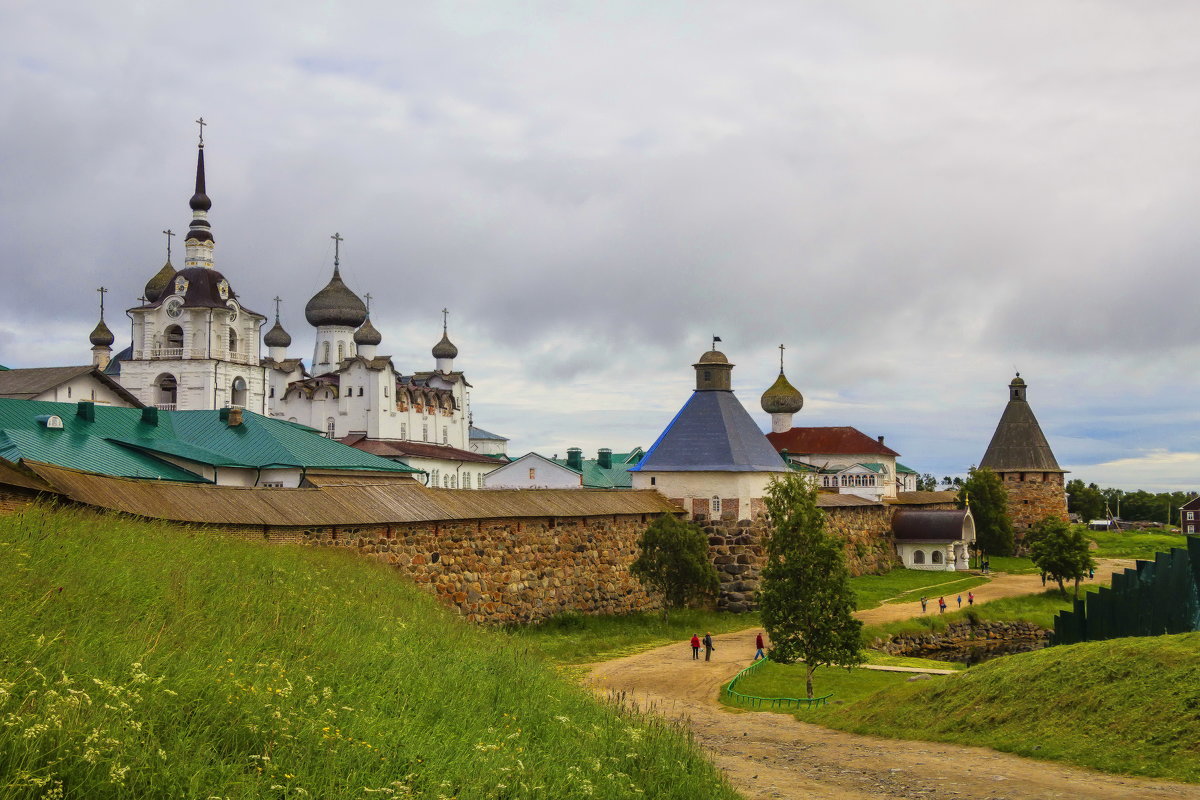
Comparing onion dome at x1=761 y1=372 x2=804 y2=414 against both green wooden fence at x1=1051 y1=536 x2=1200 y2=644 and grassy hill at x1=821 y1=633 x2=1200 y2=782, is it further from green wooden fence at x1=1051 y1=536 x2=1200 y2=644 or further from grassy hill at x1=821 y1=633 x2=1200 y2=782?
grassy hill at x1=821 y1=633 x2=1200 y2=782

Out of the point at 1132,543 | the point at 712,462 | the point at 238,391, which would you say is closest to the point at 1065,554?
the point at 712,462

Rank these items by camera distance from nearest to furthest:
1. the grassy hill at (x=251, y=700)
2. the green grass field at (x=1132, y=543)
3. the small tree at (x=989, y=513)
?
the grassy hill at (x=251, y=700), the small tree at (x=989, y=513), the green grass field at (x=1132, y=543)

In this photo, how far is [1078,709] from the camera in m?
11.9

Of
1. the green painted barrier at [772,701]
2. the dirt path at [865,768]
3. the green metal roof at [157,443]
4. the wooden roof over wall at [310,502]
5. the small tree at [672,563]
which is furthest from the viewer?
the small tree at [672,563]

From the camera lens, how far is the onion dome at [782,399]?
63.8 m

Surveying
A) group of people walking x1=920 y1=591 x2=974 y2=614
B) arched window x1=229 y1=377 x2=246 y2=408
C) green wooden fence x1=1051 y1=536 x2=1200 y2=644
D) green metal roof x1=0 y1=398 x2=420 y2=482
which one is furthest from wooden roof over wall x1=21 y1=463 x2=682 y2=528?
arched window x1=229 y1=377 x2=246 y2=408

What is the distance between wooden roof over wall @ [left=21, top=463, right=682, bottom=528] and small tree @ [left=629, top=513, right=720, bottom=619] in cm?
123

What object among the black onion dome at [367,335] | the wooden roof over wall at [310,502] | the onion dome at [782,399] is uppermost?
the black onion dome at [367,335]

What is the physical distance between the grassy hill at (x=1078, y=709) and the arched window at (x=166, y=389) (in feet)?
162

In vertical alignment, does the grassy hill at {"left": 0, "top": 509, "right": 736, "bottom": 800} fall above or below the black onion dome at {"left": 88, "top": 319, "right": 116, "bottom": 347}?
below

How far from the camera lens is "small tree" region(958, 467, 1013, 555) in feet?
170

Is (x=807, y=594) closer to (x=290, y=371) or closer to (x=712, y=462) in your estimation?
(x=712, y=462)

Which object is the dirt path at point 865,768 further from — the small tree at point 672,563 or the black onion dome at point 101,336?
the black onion dome at point 101,336

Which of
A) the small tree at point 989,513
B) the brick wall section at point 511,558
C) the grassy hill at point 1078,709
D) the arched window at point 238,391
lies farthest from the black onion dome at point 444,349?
the grassy hill at point 1078,709
